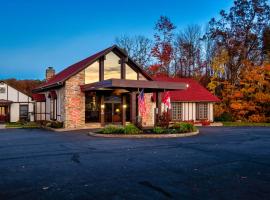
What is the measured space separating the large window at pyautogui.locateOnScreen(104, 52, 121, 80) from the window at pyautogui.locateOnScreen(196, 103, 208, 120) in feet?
33.3

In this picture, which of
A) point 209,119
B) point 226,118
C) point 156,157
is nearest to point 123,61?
point 209,119

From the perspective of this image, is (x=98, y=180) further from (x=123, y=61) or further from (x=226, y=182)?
(x=123, y=61)

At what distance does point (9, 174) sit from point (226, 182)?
5730 millimetres

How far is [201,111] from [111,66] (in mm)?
11527

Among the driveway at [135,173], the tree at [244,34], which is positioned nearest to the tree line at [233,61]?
the tree at [244,34]

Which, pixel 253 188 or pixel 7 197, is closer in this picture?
pixel 7 197

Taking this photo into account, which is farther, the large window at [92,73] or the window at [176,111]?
the window at [176,111]

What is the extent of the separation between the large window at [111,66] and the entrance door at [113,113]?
8.17 feet

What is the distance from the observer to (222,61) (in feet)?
134

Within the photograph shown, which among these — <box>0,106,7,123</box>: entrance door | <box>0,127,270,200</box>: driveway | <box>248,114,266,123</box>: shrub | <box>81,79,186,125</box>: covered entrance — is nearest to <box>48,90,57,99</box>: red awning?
<box>81,79,186,125</box>: covered entrance

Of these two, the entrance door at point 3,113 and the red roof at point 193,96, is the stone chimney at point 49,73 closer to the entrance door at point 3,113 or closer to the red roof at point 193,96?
the entrance door at point 3,113

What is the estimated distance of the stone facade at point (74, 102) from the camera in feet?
81.8

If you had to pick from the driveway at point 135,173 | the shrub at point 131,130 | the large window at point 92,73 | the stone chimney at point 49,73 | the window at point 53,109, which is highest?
the stone chimney at point 49,73

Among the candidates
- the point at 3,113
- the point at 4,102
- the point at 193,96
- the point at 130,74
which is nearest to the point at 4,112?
the point at 3,113
